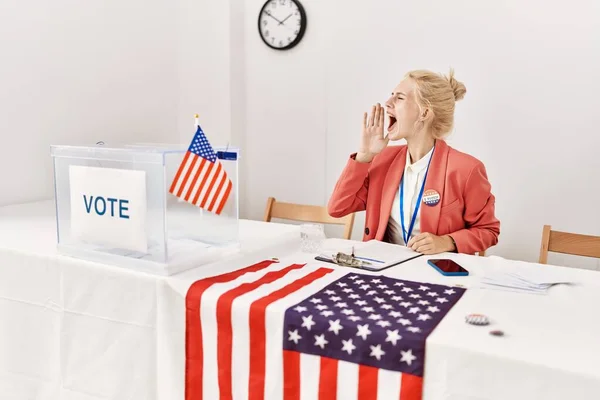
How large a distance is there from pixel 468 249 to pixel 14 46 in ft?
7.23

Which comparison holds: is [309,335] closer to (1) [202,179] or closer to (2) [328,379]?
(2) [328,379]

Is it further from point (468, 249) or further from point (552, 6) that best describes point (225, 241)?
point (552, 6)

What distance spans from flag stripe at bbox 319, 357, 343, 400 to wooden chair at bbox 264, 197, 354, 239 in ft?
5.31

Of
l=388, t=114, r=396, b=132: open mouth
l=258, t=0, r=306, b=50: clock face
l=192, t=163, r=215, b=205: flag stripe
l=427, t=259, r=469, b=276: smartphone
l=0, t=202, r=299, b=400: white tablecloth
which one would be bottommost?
l=0, t=202, r=299, b=400: white tablecloth

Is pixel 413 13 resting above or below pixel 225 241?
above

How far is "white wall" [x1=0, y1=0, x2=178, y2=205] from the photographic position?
2.77 meters

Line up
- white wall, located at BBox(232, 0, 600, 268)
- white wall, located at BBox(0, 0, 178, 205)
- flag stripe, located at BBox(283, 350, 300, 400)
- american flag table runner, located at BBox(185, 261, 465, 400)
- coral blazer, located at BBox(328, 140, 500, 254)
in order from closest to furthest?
american flag table runner, located at BBox(185, 261, 465, 400)
flag stripe, located at BBox(283, 350, 300, 400)
coral blazer, located at BBox(328, 140, 500, 254)
white wall, located at BBox(0, 0, 178, 205)
white wall, located at BBox(232, 0, 600, 268)

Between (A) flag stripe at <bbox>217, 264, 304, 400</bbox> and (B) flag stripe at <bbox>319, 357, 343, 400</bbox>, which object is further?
(A) flag stripe at <bbox>217, 264, 304, 400</bbox>

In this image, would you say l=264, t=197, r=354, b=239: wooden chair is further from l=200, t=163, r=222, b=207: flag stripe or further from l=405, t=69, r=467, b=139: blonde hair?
l=200, t=163, r=222, b=207: flag stripe

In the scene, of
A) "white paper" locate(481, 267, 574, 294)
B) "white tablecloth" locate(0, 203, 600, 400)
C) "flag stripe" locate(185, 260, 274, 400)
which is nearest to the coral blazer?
"white tablecloth" locate(0, 203, 600, 400)

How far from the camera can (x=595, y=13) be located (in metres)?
2.94

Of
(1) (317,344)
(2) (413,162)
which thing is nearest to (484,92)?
(2) (413,162)

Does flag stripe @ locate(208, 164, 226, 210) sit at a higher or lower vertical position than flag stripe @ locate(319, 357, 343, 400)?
higher

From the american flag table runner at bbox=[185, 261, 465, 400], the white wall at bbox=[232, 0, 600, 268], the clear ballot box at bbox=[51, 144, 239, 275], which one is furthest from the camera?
the white wall at bbox=[232, 0, 600, 268]
